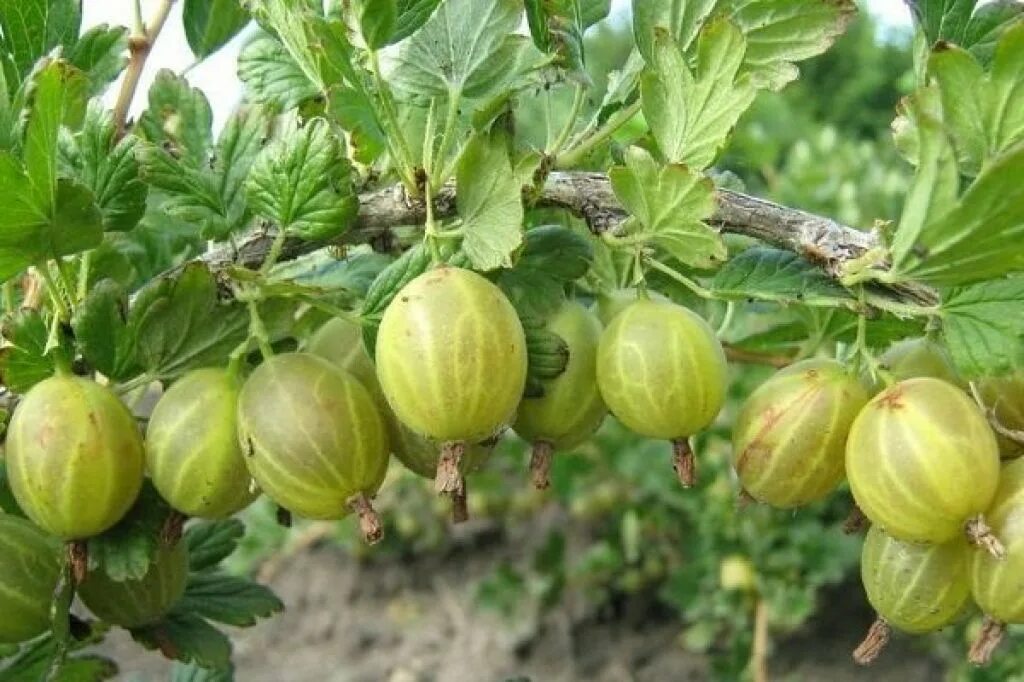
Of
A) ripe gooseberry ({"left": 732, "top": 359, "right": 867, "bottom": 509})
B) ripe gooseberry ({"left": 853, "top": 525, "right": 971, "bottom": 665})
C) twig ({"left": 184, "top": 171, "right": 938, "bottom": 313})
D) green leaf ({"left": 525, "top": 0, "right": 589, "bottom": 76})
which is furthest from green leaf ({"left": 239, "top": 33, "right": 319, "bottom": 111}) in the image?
ripe gooseberry ({"left": 853, "top": 525, "right": 971, "bottom": 665})

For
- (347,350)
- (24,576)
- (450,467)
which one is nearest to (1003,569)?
(450,467)

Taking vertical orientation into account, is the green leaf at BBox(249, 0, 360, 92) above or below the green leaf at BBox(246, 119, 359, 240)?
above

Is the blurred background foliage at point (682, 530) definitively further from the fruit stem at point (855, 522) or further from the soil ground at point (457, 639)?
the fruit stem at point (855, 522)

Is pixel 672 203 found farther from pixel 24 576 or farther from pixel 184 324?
pixel 24 576

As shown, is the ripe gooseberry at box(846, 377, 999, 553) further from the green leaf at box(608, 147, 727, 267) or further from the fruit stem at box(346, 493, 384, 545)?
the fruit stem at box(346, 493, 384, 545)

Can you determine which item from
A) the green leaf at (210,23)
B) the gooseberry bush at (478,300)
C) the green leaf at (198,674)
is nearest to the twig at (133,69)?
the green leaf at (210,23)

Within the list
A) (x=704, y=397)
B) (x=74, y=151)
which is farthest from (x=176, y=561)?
(x=704, y=397)
